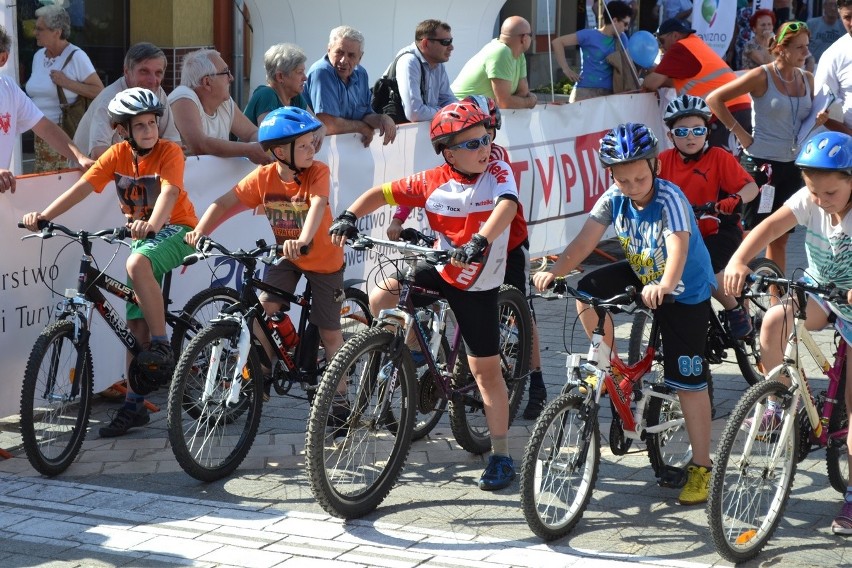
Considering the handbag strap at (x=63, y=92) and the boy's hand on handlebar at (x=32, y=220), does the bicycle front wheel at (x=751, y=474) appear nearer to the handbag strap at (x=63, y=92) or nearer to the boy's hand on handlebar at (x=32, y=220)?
the boy's hand on handlebar at (x=32, y=220)

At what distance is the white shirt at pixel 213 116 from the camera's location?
777 cm

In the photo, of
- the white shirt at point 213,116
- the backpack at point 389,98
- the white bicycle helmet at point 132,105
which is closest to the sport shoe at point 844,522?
the white bicycle helmet at point 132,105

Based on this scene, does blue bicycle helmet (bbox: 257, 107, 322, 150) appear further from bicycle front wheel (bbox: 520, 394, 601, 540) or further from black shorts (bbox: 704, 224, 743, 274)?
black shorts (bbox: 704, 224, 743, 274)

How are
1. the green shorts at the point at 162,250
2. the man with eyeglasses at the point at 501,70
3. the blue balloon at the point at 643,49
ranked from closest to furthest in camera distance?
the green shorts at the point at 162,250 → the man with eyeglasses at the point at 501,70 → the blue balloon at the point at 643,49

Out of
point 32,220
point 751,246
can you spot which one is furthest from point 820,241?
point 32,220

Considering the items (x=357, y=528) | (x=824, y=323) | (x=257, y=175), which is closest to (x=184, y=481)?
(x=357, y=528)

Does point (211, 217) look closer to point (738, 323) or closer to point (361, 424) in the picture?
point (361, 424)

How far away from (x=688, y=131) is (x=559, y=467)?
2631mm

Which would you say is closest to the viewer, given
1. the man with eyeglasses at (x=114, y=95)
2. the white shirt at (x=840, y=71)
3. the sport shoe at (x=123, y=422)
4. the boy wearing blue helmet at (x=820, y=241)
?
the boy wearing blue helmet at (x=820, y=241)

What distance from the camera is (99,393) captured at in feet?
24.6

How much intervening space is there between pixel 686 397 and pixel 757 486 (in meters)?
0.55

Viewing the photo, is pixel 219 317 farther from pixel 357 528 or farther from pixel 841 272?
pixel 841 272

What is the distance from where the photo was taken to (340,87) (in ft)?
29.2

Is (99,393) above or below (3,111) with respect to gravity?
below
